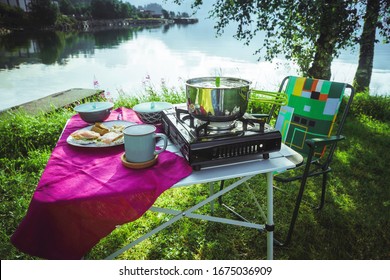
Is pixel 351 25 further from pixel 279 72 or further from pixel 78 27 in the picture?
pixel 78 27

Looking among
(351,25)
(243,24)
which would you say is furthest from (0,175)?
(351,25)

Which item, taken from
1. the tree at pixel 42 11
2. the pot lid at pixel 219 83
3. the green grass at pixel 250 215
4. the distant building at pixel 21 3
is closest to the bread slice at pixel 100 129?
the pot lid at pixel 219 83

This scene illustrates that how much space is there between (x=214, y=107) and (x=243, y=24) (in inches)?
176

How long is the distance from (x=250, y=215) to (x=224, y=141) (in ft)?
5.19

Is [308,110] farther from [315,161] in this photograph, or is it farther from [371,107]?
[371,107]

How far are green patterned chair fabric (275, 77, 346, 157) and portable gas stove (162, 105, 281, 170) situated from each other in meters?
1.02

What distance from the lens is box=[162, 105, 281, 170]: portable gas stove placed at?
1285mm

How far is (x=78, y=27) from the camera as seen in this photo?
1457 inches

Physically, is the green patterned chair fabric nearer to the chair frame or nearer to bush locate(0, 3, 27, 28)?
the chair frame

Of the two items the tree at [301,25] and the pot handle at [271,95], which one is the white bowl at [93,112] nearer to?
the pot handle at [271,95]

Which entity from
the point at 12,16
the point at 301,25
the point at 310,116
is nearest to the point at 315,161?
the point at 310,116

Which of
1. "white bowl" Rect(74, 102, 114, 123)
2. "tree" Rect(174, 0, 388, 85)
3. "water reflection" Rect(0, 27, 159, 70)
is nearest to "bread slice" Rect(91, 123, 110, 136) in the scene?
"white bowl" Rect(74, 102, 114, 123)

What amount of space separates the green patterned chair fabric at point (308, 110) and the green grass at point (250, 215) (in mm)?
711

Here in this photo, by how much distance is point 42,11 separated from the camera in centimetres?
2745
